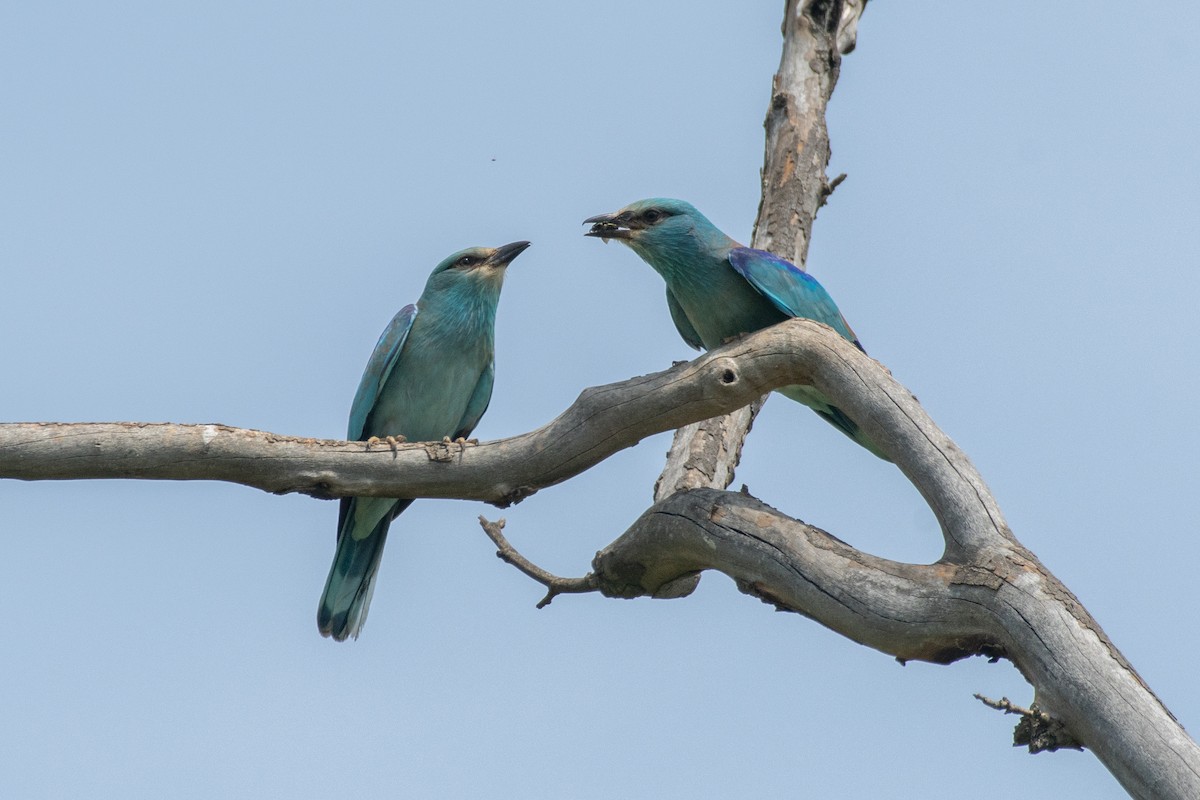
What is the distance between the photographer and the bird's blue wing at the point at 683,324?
688cm

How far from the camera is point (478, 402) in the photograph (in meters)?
8.00

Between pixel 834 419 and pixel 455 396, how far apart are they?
97.1 inches

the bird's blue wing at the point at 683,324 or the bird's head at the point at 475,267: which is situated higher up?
the bird's head at the point at 475,267

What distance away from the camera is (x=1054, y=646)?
13.0 ft

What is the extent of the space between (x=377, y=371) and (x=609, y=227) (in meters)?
1.72

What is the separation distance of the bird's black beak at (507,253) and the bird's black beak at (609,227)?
122 centimetres

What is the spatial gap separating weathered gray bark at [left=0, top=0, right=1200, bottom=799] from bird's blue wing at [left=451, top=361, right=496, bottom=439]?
2251 millimetres

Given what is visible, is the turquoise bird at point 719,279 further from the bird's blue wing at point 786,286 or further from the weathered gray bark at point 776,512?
the weathered gray bark at point 776,512

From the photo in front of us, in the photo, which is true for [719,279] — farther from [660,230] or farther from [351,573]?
[351,573]

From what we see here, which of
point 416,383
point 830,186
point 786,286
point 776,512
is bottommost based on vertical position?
point 776,512

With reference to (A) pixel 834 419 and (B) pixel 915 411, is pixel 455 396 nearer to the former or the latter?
(A) pixel 834 419

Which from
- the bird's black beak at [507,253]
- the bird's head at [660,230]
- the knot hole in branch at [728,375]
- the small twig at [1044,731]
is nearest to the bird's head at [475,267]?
the bird's black beak at [507,253]

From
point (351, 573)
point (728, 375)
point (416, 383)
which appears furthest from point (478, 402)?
point (728, 375)

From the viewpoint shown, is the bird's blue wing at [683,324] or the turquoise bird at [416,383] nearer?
the bird's blue wing at [683,324]
